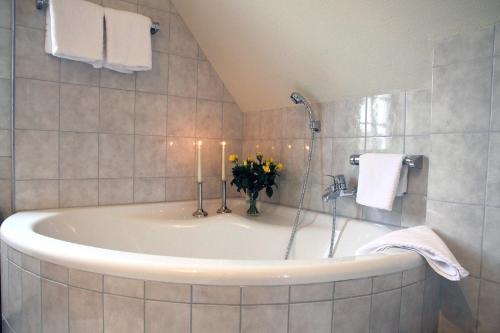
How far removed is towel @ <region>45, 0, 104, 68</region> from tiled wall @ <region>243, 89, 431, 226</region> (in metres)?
1.16

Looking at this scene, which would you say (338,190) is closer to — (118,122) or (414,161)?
(414,161)

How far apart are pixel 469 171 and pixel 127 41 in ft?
6.14

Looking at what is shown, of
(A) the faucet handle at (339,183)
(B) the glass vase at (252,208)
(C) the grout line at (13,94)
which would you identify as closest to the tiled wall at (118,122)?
(C) the grout line at (13,94)

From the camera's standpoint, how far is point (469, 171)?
138cm

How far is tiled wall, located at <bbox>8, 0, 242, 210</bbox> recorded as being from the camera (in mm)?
1952

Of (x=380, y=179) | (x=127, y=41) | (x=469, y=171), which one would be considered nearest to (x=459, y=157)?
(x=469, y=171)

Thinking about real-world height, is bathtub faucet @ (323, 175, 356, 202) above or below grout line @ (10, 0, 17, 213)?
below

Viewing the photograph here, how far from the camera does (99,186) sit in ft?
7.14

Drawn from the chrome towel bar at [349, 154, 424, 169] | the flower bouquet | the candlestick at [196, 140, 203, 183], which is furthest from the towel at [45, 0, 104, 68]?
the chrome towel bar at [349, 154, 424, 169]

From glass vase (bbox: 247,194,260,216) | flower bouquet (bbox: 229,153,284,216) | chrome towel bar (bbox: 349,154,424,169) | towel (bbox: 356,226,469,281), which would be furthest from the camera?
glass vase (bbox: 247,194,260,216)

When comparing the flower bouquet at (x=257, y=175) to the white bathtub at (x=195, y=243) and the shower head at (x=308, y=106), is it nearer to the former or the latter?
the white bathtub at (x=195, y=243)

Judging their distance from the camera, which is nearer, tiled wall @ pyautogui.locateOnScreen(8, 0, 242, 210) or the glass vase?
tiled wall @ pyautogui.locateOnScreen(8, 0, 242, 210)

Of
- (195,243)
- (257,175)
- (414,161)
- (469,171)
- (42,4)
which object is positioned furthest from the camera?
(257,175)

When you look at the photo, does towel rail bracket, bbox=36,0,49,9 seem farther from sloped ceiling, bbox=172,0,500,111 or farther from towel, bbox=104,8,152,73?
sloped ceiling, bbox=172,0,500,111
